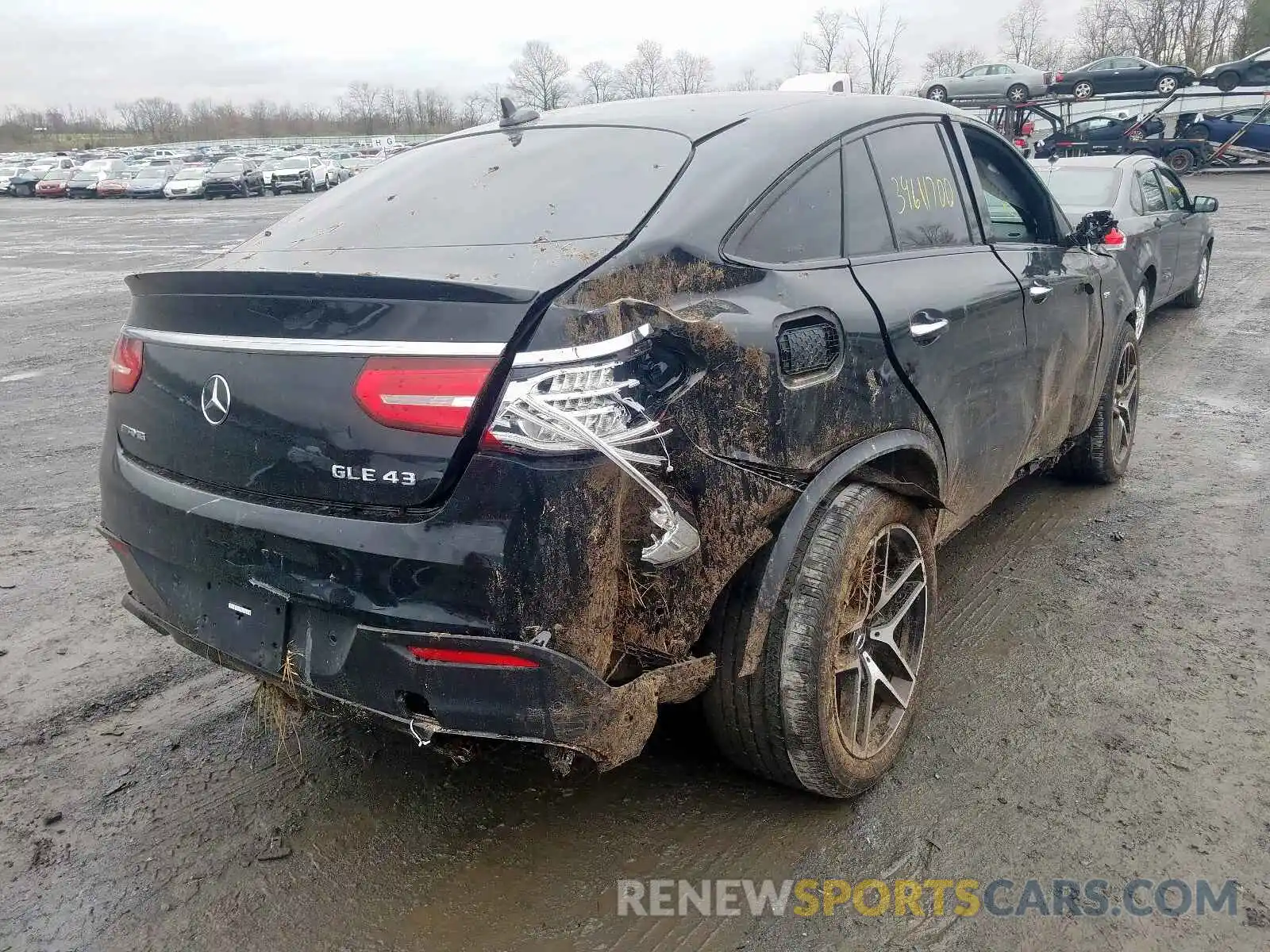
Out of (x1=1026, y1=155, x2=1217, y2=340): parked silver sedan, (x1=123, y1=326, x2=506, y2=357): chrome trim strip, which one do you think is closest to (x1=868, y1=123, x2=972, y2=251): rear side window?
(x1=123, y1=326, x2=506, y2=357): chrome trim strip

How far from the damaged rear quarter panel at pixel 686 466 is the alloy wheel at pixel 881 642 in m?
0.42

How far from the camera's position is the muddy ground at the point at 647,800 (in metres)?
2.22

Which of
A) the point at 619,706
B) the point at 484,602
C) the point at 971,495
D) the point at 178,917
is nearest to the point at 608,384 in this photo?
the point at 484,602

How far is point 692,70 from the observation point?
76.6 metres

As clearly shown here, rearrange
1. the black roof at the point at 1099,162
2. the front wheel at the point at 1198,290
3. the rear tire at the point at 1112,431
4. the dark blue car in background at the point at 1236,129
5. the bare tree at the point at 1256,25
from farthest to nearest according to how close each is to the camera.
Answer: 1. the bare tree at the point at 1256,25
2. the dark blue car in background at the point at 1236,129
3. the front wheel at the point at 1198,290
4. the black roof at the point at 1099,162
5. the rear tire at the point at 1112,431

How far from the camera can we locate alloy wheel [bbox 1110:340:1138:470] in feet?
15.8

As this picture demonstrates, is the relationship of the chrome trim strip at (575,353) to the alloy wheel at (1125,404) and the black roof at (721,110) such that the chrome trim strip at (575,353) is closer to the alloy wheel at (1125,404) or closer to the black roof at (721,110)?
the black roof at (721,110)

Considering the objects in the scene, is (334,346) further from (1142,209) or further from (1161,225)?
(1161,225)

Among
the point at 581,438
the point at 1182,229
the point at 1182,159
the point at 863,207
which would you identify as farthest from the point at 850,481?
the point at 1182,159

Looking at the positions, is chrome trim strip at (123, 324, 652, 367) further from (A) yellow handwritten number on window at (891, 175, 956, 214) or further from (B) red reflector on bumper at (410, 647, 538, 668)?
(A) yellow handwritten number on window at (891, 175, 956, 214)

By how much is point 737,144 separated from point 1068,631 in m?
2.19

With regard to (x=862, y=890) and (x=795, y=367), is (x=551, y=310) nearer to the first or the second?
(x=795, y=367)

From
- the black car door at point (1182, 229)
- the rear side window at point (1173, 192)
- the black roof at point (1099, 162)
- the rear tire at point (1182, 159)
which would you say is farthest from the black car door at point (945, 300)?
the rear tire at point (1182, 159)

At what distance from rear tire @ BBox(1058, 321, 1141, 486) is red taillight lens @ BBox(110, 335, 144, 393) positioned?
3.99m
